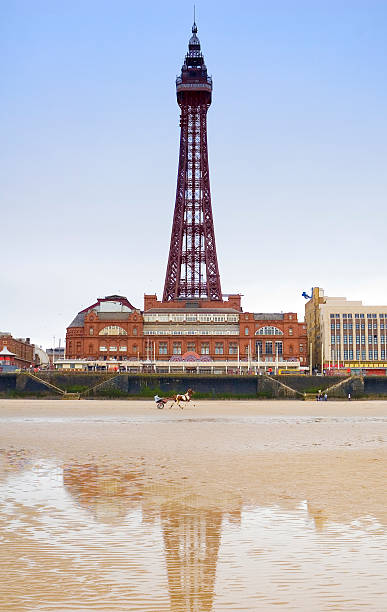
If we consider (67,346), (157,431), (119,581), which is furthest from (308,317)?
(119,581)

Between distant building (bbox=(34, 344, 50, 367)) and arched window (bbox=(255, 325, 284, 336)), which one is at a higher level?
arched window (bbox=(255, 325, 284, 336))

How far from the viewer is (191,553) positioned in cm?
802

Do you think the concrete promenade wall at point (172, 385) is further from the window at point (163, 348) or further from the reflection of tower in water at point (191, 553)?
the reflection of tower in water at point (191, 553)

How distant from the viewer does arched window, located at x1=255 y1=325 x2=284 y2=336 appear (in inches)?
4779

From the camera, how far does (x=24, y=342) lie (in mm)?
156125

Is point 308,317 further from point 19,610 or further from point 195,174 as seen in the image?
point 19,610

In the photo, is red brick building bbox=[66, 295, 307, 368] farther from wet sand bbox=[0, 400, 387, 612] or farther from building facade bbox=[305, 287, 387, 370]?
wet sand bbox=[0, 400, 387, 612]

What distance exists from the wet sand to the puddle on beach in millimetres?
17

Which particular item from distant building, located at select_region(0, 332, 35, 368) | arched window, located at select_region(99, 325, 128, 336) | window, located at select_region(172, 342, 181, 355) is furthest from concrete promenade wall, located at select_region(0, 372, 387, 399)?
distant building, located at select_region(0, 332, 35, 368)

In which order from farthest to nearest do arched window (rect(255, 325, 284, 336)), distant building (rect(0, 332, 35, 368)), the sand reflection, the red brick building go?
distant building (rect(0, 332, 35, 368)) → arched window (rect(255, 325, 284, 336)) → the red brick building → the sand reflection

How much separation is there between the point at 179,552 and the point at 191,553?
138 millimetres

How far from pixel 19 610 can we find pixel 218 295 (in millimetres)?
123515

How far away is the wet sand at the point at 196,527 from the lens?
6.48 m

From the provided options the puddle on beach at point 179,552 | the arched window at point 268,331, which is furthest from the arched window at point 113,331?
the puddle on beach at point 179,552
